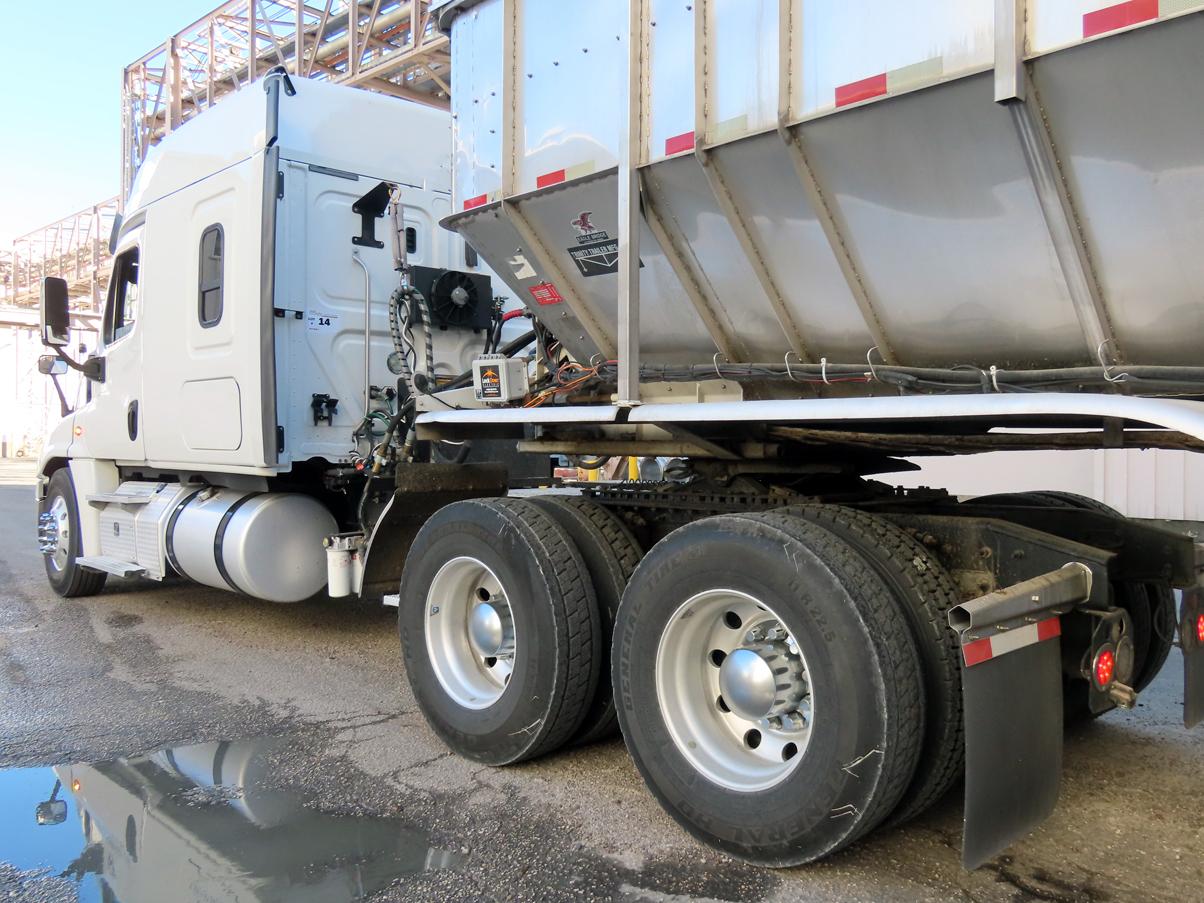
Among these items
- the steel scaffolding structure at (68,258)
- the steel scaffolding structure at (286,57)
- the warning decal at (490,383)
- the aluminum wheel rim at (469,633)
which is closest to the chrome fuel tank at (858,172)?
the warning decal at (490,383)

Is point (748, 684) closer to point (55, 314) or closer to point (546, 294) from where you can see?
point (546, 294)

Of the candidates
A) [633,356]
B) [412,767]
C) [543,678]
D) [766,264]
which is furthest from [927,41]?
[412,767]

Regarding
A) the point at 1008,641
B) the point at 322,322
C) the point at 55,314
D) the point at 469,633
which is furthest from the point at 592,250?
the point at 55,314

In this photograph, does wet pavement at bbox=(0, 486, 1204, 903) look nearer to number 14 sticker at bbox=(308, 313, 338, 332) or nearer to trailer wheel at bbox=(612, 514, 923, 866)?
trailer wheel at bbox=(612, 514, 923, 866)

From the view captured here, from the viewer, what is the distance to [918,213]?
2.76 m

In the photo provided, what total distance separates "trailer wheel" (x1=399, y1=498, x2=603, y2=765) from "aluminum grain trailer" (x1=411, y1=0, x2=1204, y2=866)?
0.02m

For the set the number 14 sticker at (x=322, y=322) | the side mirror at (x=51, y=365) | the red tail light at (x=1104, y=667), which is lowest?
the red tail light at (x=1104, y=667)

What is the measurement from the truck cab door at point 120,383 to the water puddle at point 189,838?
3619mm

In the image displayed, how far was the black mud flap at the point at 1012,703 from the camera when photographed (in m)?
2.44

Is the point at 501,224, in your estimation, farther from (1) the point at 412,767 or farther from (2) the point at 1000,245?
(1) the point at 412,767

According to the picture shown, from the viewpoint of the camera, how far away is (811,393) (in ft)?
11.7

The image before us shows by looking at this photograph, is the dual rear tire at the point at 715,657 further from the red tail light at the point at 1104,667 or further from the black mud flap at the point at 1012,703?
the red tail light at the point at 1104,667

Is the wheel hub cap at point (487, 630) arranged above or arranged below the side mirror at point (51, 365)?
below

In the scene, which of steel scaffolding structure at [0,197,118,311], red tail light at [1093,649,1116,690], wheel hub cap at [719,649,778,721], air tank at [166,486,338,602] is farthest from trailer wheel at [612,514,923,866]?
steel scaffolding structure at [0,197,118,311]
